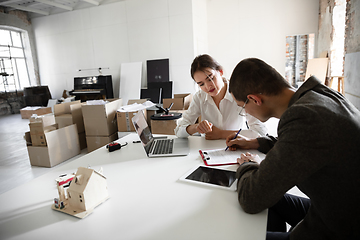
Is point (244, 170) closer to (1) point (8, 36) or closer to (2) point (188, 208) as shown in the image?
(2) point (188, 208)

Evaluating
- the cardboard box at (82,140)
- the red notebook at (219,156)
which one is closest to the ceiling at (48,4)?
the cardboard box at (82,140)

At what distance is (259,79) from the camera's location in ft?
2.83

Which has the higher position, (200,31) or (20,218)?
(200,31)

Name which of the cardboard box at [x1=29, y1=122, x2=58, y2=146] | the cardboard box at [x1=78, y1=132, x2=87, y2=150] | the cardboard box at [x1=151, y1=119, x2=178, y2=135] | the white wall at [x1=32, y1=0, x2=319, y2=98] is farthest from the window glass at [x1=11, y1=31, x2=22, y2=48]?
the cardboard box at [x1=151, y1=119, x2=178, y2=135]

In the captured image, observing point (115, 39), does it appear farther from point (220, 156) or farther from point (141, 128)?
point (220, 156)

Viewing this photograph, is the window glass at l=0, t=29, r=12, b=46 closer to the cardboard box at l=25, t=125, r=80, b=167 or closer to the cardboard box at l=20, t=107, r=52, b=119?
the cardboard box at l=20, t=107, r=52, b=119

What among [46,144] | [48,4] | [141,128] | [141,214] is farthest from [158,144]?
[48,4]

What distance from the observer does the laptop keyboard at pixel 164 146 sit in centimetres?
147

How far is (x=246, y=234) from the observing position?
2.31ft

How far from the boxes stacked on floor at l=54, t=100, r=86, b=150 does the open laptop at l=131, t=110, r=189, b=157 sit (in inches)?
98.4

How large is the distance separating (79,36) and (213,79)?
5846 millimetres

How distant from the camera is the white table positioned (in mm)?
737

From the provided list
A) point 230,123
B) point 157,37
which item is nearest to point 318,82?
point 230,123

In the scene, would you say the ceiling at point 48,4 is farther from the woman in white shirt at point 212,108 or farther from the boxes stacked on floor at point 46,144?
the woman in white shirt at point 212,108
